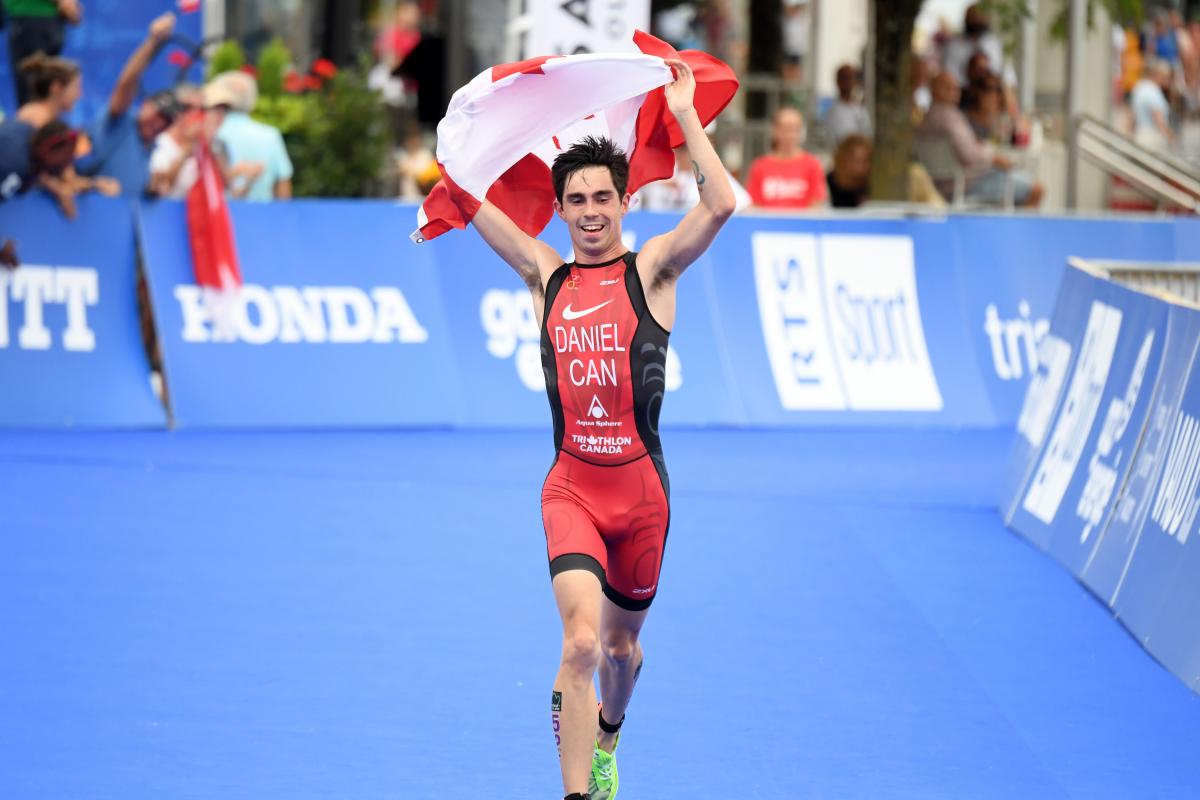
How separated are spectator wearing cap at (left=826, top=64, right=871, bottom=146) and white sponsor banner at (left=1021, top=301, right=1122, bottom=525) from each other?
9.80 m

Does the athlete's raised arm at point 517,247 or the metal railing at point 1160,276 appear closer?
the athlete's raised arm at point 517,247

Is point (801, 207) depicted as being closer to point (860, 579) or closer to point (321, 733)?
point (860, 579)

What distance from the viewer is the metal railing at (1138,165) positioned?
19797 millimetres

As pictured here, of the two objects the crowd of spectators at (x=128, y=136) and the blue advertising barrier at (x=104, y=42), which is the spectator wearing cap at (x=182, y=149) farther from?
the blue advertising barrier at (x=104, y=42)

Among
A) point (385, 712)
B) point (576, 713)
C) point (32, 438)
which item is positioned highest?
point (576, 713)

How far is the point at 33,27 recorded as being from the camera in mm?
15820

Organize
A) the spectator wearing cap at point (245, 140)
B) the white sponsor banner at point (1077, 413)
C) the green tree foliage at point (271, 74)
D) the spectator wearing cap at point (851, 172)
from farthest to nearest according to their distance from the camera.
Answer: the green tree foliage at point (271, 74) < the spectator wearing cap at point (851, 172) < the spectator wearing cap at point (245, 140) < the white sponsor banner at point (1077, 413)

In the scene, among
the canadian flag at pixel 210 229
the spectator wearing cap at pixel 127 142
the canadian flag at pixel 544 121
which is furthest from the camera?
the spectator wearing cap at pixel 127 142

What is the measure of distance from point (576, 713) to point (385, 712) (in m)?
1.84

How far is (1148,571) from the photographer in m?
8.57

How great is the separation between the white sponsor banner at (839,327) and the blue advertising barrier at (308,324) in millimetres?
2781

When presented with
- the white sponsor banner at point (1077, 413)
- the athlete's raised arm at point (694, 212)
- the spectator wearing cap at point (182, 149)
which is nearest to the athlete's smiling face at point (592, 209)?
the athlete's raised arm at point (694, 212)

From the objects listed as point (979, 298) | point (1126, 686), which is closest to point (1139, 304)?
point (1126, 686)

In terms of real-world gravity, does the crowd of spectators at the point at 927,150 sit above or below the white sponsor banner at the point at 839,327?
above
